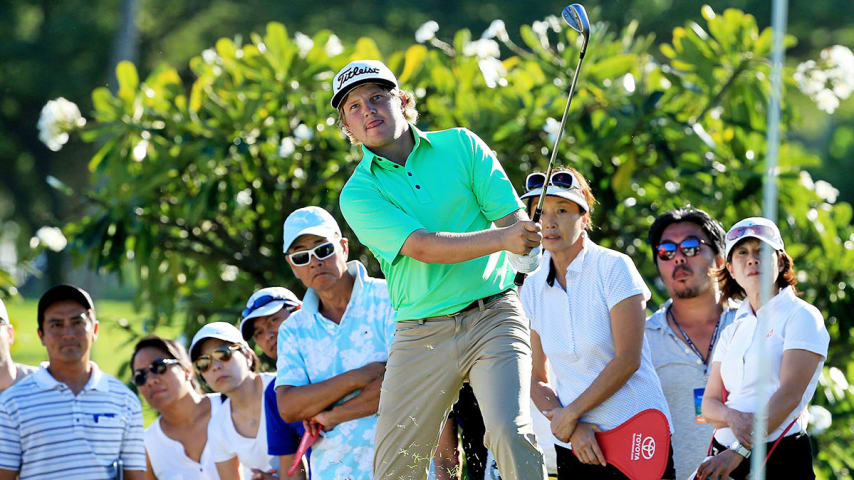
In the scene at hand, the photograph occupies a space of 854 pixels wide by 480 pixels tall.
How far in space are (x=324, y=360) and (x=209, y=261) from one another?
2677 mm

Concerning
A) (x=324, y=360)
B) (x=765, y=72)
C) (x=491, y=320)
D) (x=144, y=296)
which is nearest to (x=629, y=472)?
(x=491, y=320)

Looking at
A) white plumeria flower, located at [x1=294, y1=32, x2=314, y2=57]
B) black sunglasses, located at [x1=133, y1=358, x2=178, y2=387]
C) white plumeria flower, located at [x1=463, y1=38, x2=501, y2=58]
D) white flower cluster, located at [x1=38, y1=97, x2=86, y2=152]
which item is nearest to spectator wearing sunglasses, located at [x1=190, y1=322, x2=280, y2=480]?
black sunglasses, located at [x1=133, y1=358, x2=178, y2=387]

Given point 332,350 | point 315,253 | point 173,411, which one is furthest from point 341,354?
point 173,411

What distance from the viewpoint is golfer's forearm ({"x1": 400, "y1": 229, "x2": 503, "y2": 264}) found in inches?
160

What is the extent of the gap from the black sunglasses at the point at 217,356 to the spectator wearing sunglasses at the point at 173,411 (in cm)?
24

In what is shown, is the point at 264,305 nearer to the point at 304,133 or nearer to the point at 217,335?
the point at 217,335

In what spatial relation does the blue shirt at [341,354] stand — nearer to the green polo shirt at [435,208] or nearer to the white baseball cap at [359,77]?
the green polo shirt at [435,208]

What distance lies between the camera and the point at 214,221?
7531 mm

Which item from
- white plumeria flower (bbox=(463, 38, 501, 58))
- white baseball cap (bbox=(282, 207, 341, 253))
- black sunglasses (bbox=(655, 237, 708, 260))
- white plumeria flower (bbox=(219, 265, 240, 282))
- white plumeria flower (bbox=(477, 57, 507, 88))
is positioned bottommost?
black sunglasses (bbox=(655, 237, 708, 260))

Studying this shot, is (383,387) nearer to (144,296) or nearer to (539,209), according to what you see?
(539,209)

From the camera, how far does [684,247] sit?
5562mm

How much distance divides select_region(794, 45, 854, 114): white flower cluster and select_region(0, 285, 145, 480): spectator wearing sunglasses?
4393 millimetres

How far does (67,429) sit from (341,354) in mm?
1506

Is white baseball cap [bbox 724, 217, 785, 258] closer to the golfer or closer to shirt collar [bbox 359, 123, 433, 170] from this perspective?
the golfer
